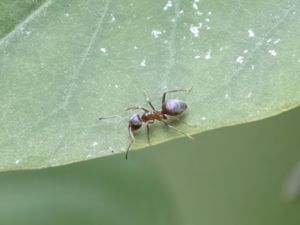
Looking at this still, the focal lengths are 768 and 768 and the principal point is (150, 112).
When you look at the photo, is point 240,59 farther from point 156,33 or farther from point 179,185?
point 179,185

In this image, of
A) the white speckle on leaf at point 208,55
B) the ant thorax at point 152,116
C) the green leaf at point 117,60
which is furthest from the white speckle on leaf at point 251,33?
the ant thorax at point 152,116

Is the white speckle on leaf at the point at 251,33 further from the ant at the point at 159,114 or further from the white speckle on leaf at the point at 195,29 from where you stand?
the ant at the point at 159,114

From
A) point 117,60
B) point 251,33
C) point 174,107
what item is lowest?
point 174,107

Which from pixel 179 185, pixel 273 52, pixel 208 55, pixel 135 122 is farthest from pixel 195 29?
pixel 179 185

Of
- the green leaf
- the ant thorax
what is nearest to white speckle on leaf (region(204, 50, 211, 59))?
the green leaf

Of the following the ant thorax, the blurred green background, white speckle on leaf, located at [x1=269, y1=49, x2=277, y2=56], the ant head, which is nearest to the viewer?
white speckle on leaf, located at [x1=269, y1=49, x2=277, y2=56]

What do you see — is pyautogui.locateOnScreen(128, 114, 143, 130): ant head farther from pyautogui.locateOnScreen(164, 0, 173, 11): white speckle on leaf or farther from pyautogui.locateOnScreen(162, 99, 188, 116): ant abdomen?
pyautogui.locateOnScreen(164, 0, 173, 11): white speckle on leaf
